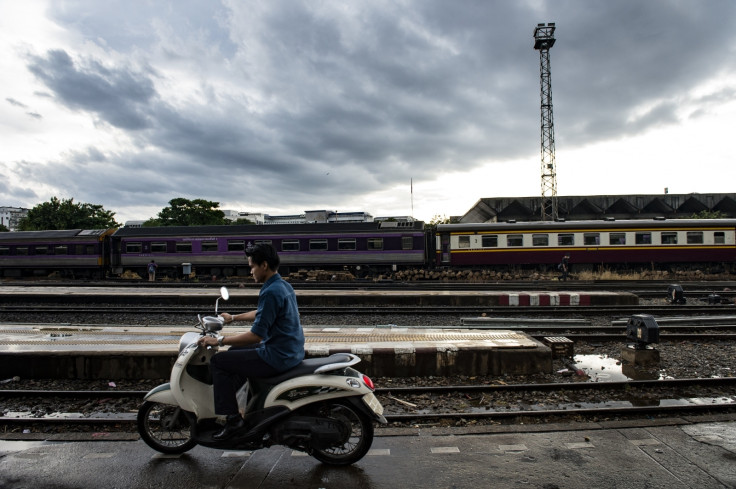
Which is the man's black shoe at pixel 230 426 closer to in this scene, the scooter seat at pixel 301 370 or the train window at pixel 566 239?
the scooter seat at pixel 301 370

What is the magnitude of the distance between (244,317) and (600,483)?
3.22m

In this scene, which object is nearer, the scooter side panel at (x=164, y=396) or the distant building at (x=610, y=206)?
the scooter side panel at (x=164, y=396)

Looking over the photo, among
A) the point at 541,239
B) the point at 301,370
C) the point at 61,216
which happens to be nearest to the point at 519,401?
the point at 301,370

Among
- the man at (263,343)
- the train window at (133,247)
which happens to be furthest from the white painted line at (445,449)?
the train window at (133,247)

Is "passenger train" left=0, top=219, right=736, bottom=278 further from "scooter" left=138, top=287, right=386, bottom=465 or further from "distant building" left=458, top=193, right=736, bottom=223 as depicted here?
"scooter" left=138, top=287, right=386, bottom=465

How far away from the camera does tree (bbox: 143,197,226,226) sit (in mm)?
54938

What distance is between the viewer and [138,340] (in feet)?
25.6

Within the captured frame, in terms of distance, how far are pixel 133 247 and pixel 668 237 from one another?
31.1 metres

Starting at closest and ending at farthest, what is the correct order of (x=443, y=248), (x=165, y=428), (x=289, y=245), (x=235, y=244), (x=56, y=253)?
1. (x=165, y=428)
2. (x=443, y=248)
3. (x=289, y=245)
4. (x=235, y=244)
5. (x=56, y=253)

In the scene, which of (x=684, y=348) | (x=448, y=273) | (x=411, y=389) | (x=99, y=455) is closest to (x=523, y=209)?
(x=448, y=273)

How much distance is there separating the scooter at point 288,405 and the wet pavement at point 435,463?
0.81 ft

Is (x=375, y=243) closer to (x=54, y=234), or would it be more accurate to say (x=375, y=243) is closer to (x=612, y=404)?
(x=612, y=404)

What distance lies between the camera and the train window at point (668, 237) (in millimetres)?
23344

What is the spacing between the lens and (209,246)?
86.1 ft
